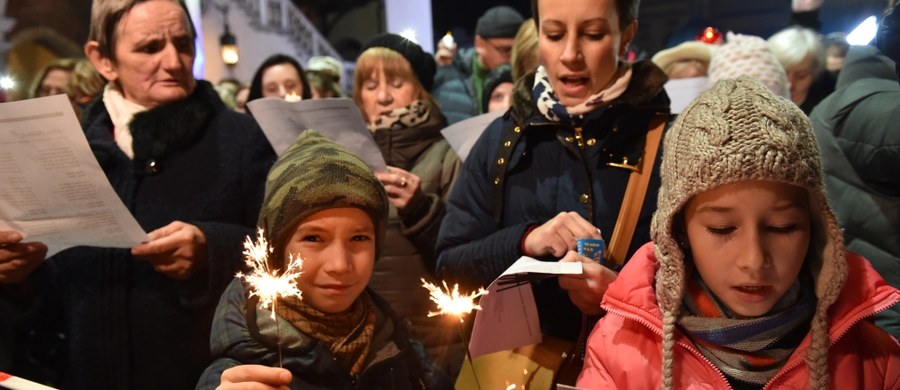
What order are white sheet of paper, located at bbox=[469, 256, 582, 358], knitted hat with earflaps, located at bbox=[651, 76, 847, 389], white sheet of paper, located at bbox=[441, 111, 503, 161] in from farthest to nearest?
white sheet of paper, located at bbox=[441, 111, 503, 161]
white sheet of paper, located at bbox=[469, 256, 582, 358]
knitted hat with earflaps, located at bbox=[651, 76, 847, 389]

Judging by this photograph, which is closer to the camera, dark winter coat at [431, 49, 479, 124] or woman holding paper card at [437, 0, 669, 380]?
woman holding paper card at [437, 0, 669, 380]

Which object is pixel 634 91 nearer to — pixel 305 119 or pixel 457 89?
pixel 305 119

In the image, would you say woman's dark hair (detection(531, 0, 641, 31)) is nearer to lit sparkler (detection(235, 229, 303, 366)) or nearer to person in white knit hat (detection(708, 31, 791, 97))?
lit sparkler (detection(235, 229, 303, 366))

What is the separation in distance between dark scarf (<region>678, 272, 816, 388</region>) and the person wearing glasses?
280 cm

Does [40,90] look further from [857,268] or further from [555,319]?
[857,268]

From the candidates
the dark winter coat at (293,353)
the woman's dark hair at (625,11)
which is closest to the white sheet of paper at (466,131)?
the woman's dark hair at (625,11)

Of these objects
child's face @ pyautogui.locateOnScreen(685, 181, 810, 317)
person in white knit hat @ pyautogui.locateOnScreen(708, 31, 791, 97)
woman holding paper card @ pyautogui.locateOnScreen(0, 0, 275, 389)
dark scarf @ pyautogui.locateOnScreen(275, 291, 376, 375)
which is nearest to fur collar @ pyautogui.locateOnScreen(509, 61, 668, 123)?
child's face @ pyautogui.locateOnScreen(685, 181, 810, 317)

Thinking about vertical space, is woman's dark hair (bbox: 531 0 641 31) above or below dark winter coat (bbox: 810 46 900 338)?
above

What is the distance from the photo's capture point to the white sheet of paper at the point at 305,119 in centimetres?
210

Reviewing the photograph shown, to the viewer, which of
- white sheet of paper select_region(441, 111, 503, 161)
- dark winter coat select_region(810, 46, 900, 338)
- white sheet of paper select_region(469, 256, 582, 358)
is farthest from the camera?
white sheet of paper select_region(441, 111, 503, 161)

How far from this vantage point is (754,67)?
287 cm

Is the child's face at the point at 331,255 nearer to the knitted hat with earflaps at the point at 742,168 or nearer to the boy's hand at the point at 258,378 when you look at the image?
the boy's hand at the point at 258,378

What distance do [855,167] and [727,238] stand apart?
1.15 meters

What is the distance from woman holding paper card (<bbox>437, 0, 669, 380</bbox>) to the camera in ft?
5.75
